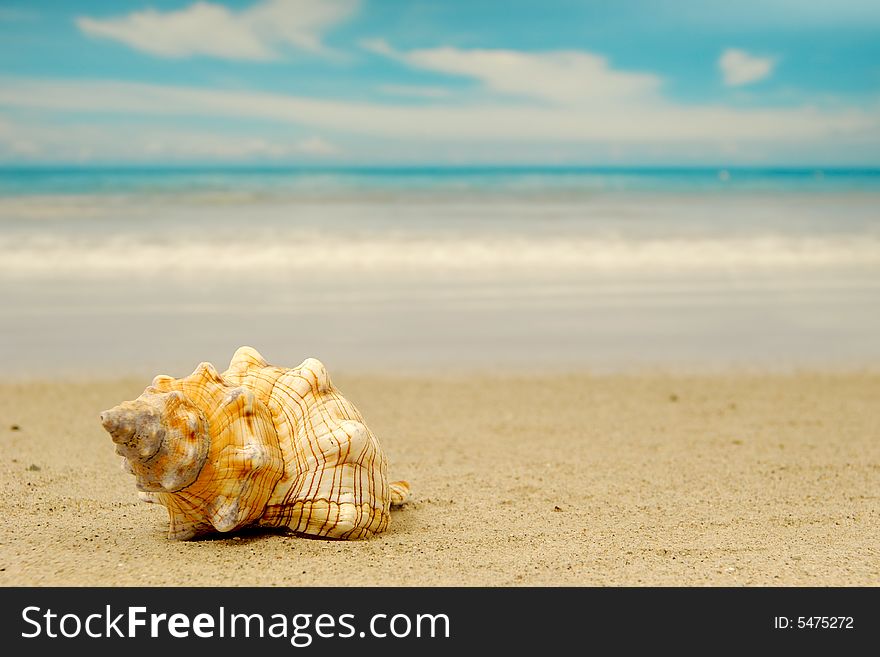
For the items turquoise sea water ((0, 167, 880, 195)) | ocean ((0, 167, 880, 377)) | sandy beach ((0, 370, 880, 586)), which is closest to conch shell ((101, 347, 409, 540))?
sandy beach ((0, 370, 880, 586))

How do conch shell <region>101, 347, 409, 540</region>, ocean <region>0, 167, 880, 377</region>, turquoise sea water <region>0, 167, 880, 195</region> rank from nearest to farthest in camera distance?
conch shell <region>101, 347, 409, 540</region>, ocean <region>0, 167, 880, 377</region>, turquoise sea water <region>0, 167, 880, 195</region>

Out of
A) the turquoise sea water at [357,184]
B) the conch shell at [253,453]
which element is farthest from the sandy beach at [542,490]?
the turquoise sea water at [357,184]

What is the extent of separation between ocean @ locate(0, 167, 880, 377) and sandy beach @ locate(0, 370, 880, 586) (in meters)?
0.67

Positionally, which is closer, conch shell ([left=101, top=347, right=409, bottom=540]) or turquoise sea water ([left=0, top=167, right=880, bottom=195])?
conch shell ([left=101, top=347, right=409, bottom=540])

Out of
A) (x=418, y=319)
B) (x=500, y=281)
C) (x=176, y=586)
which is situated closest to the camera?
(x=176, y=586)

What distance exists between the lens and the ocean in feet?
20.8

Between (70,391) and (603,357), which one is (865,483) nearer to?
(603,357)

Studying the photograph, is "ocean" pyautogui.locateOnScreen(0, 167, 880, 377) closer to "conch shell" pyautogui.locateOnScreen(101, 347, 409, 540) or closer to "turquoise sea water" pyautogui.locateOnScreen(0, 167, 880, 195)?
"conch shell" pyautogui.locateOnScreen(101, 347, 409, 540)

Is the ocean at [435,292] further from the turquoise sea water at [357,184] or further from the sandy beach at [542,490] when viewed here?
the turquoise sea water at [357,184]

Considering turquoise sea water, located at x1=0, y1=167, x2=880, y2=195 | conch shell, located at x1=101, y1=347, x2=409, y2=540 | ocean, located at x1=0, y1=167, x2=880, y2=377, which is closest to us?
conch shell, located at x1=101, y1=347, x2=409, y2=540

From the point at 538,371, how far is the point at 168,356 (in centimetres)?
275

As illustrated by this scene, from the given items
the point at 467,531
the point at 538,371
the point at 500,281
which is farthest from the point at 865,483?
the point at 500,281

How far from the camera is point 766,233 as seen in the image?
588 inches

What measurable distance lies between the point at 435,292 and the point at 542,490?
218 inches
